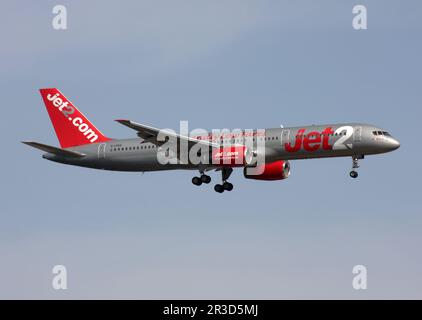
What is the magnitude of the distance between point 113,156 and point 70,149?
468 cm

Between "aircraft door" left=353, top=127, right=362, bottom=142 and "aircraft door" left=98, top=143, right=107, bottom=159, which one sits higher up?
"aircraft door" left=98, top=143, right=107, bottom=159

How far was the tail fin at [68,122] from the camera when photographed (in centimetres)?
8044

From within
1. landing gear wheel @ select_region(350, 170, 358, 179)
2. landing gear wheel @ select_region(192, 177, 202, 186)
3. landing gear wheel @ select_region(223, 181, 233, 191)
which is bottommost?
landing gear wheel @ select_region(350, 170, 358, 179)

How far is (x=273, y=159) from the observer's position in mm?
72500

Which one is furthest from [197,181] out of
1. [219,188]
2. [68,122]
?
[68,122]

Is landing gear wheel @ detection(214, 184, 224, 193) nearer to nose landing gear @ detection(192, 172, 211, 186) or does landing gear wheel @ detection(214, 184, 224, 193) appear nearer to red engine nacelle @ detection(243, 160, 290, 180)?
nose landing gear @ detection(192, 172, 211, 186)

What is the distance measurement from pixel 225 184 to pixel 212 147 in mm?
5302

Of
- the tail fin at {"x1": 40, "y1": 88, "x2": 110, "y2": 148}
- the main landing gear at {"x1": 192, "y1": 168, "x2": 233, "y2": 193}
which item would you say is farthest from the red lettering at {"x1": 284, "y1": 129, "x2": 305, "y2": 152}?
the tail fin at {"x1": 40, "y1": 88, "x2": 110, "y2": 148}

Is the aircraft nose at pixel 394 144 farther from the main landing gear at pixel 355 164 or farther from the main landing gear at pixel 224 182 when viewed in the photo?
the main landing gear at pixel 224 182

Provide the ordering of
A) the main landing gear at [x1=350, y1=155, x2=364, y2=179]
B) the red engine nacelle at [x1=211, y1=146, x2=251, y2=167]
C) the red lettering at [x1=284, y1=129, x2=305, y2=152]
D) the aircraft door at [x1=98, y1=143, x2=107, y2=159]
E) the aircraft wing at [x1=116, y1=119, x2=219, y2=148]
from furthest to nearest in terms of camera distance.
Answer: the aircraft door at [x1=98, y1=143, x2=107, y2=159] → the red engine nacelle at [x1=211, y1=146, x2=251, y2=167] → the main landing gear at [x1=350, y1=155, x2=364, y2=179] → the red lettering at [x1=284, y1=129, x2=305, y2=152] → the aircraft wing at [x1=116, y1=119, x2=219, y2=148]

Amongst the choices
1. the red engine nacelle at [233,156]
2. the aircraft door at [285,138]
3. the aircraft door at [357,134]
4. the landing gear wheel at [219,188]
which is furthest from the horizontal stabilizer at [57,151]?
the aircraft door at [357,134]

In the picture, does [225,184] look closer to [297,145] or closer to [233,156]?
[233,156]

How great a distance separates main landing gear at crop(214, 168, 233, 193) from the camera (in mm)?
77312

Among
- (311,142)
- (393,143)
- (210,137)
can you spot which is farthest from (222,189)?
(393,143)
